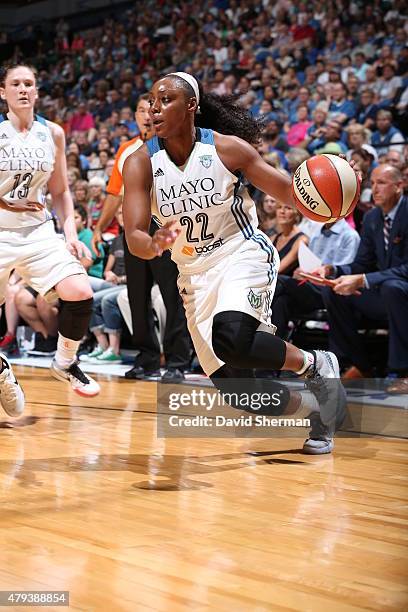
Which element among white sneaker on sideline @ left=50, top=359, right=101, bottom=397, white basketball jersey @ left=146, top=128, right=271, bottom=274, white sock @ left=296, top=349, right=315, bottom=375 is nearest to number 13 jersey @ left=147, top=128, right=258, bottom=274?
white basketball jersey @ left=146, top=128, right=271, bottom=274

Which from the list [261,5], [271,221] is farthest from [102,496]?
[261,5]

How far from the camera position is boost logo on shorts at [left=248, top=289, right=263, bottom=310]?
374 cm

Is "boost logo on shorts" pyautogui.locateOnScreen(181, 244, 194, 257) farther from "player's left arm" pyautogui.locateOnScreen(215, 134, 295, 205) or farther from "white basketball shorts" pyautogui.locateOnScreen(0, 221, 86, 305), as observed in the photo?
"white basketball shorts" pyautogui.locateOnScreen(0, 221, 86, 305)

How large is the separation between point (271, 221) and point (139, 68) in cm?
979

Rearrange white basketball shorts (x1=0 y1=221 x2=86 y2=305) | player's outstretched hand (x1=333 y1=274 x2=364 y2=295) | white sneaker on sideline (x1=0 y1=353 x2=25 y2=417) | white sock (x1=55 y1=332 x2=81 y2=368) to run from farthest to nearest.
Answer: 1. player's outstretched hand (x1=333 y1=274 x2=364 y2=295)
2. white sock (x1=55 y1=332 x2=81 y2=368)
3. white basketball shorts (x1=0 y1=221 x2=86 y2=305)
4. white sneaker on sideline (x1=0 y1=353 x2=25 y2=417)

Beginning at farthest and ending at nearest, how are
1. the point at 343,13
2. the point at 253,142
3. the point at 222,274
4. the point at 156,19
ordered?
1. the point at 156,19
2. the point at 343,13
3. the point at 253,142
4. the point at 222,274

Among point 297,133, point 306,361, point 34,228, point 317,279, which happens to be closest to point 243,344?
point 306,361

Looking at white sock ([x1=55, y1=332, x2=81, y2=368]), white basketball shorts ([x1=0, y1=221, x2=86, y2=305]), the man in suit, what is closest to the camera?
white basketball shorts ([x1=0, y1=221, x2=86, y2=305])

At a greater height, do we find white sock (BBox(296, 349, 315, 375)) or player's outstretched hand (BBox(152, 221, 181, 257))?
player's outstretched hand (BBox(152, 221, 181, 257))

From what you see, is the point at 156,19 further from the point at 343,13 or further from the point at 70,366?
the point at 70,366

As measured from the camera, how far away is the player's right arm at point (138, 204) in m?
3.44

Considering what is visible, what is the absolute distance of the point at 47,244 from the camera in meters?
4.76

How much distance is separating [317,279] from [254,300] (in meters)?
2.00
